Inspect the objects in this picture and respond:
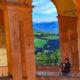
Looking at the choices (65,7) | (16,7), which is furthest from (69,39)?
(16,7)

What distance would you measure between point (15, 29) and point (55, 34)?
12083 millimetres

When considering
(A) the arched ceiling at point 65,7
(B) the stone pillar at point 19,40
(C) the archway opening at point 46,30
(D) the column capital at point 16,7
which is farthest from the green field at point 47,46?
(D) the column capital at point 16,7

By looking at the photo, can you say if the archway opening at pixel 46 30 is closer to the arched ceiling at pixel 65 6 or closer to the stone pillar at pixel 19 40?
the arched ceiling at pixel 65 6

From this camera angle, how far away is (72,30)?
36.1 feet

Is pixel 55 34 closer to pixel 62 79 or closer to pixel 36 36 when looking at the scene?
pixel 36 36

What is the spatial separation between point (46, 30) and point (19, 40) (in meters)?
11.8

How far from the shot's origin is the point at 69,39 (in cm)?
1102

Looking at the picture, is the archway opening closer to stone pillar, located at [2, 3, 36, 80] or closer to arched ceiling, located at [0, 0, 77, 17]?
arched ceiling, located at [0, 0, 77, 17]

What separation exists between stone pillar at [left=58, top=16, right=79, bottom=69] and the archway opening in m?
5.89

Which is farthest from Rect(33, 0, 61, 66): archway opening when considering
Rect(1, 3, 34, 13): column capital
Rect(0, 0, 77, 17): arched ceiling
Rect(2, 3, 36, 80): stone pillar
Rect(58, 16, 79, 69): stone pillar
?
Rect(1, 3, 34, 13): column capital

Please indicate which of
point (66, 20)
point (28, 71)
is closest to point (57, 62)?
point (66, 20)

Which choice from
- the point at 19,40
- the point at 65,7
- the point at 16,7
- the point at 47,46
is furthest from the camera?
the point at 47,46

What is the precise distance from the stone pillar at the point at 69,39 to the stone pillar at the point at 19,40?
485 centimetres

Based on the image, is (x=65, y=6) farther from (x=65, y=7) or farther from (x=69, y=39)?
(x=69, y=39)
